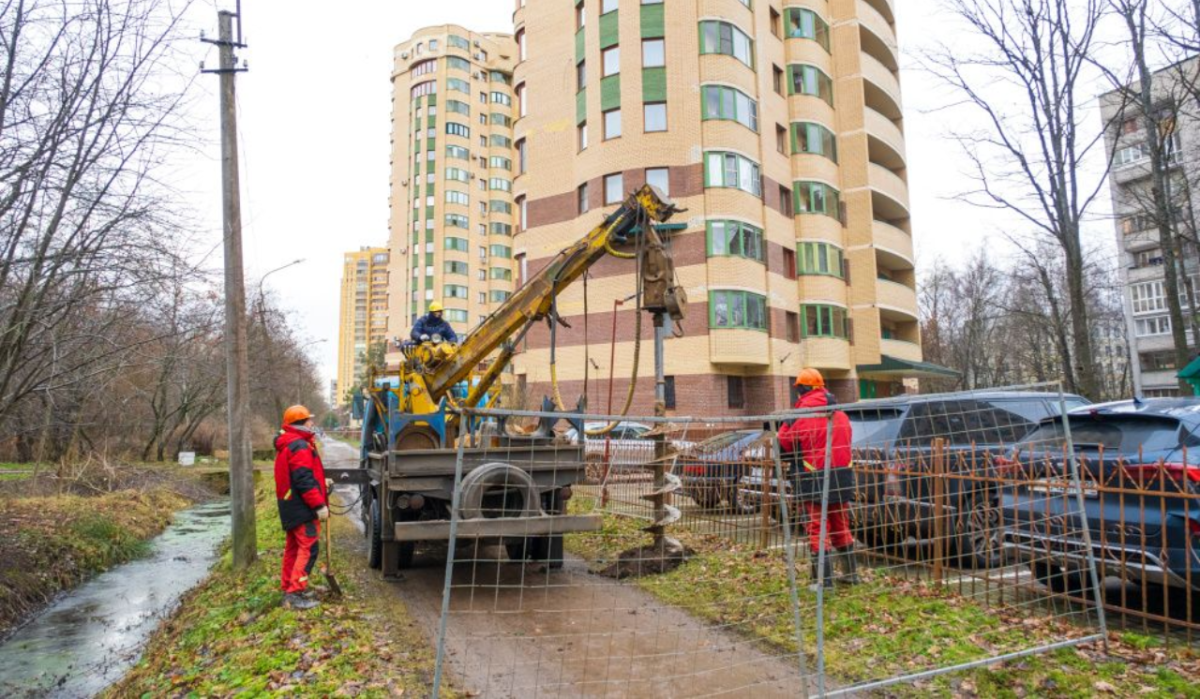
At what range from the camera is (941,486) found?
20.3ft

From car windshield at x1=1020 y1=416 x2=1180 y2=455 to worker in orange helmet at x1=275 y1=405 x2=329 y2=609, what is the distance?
639 centimetres

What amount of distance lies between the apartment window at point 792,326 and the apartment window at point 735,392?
3.36m

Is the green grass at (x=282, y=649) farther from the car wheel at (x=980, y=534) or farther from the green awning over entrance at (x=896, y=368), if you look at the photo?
the green awning over entrance at (x=896, y=368)

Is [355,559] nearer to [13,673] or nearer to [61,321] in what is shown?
[13,673]

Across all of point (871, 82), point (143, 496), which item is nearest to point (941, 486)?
point (143, 496)

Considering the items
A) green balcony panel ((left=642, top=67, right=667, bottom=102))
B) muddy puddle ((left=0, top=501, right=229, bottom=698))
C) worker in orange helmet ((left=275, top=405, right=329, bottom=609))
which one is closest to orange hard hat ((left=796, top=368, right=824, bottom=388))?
worker in orange helmet ((left=275, top=405, right=329, bottom=609))

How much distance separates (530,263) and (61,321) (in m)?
24.3

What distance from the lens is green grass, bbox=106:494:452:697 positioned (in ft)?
15.4

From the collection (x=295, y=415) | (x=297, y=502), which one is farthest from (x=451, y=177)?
(x=297, y=502)

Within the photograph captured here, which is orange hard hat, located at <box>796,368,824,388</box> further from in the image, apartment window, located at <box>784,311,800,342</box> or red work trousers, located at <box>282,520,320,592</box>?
apartment window, located at <box>784,311,800,342</box>

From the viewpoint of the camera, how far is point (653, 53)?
29500mm

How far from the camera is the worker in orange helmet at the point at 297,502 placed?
6.60 m

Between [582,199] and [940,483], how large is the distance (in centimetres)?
2595

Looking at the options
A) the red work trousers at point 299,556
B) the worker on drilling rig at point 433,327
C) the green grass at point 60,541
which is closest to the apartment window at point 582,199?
the green grass at point 60,541
